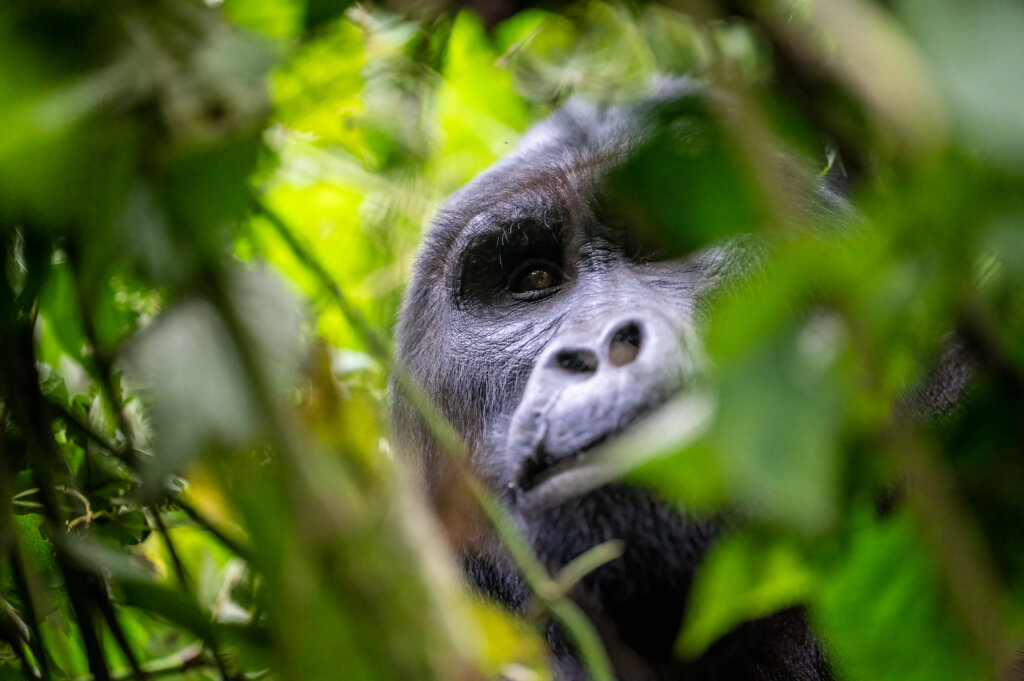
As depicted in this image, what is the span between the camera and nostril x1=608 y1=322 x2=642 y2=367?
4.88ft

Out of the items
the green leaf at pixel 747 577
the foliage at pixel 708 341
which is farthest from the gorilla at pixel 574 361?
the green leaf at pixel 747 577

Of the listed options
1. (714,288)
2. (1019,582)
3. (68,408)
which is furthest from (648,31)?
(68,408)

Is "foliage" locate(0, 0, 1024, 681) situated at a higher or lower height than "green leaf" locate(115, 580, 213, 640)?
higher

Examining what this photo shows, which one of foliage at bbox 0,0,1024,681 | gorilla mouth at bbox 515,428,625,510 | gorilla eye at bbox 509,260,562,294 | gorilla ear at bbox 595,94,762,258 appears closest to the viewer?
foliage at bbox 0,0,1024,681

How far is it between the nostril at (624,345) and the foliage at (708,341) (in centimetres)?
47

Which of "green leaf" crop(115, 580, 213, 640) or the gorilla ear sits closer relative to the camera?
the gorilla ear

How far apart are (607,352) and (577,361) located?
2.7 inches

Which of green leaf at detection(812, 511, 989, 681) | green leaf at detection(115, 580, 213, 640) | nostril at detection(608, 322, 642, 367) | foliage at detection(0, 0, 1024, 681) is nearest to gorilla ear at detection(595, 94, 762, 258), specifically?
foliage at detection(0, 0, 1024, 681)

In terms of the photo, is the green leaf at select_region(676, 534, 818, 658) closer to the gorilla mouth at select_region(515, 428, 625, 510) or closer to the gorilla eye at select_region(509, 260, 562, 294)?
the gorilla mouth at select_region(515, 428, 625, 510)

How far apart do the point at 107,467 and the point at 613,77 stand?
42.7 inches

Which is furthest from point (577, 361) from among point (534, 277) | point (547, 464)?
point (534, 277)

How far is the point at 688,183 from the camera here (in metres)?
0.69

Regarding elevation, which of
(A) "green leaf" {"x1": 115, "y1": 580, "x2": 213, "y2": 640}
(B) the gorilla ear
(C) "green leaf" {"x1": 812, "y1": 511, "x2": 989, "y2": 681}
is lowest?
(A) "green leaf" {"x1": 115, "y1": 580, "x2": 213, "y2": 640}

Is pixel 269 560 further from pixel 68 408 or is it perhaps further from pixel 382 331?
pixel 382 331
